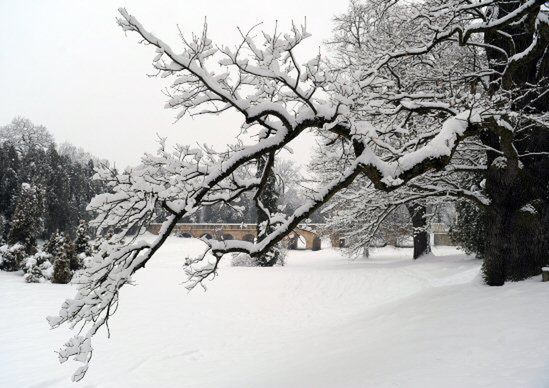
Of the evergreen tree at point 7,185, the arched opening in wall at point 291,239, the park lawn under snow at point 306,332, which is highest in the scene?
the evergreen tree at point 7,185

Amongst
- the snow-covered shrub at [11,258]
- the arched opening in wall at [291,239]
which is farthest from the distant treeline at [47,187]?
the arched opening in wall at [291,239]

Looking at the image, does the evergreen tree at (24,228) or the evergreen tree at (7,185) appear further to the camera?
the evergreen tree at (7,185)

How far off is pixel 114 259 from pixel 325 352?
448cm

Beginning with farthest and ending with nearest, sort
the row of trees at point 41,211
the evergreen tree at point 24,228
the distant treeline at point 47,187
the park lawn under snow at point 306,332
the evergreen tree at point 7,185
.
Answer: the distant treeline at point 47,187, the evergreen tree at point 7,185, the evergreen tree at point 24,228, the row of trees at point 41,211, the park lawn under snow at point 306,332

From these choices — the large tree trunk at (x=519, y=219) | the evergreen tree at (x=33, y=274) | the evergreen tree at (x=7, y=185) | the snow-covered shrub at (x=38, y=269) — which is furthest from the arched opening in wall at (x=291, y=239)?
the evergreen tree at (x=7, y=185)

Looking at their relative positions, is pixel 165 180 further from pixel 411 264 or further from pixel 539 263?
pixel 411 264

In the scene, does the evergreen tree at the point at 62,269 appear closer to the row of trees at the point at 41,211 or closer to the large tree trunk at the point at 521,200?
the row of trees at the point at 41,211

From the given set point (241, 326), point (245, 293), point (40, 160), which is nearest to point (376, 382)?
point (241, 326)

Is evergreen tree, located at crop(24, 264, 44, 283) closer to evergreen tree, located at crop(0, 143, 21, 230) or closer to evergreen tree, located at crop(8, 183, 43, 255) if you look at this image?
evergreen tree, located at crop(8, 183, 43, 255)

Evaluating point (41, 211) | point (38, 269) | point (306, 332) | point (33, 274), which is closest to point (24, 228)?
point (41, 211)

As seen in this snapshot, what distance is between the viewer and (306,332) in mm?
10422

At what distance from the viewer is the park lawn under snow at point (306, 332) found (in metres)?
4.95

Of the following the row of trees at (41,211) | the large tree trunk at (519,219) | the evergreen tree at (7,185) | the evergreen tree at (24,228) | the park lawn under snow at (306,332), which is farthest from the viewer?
the evergreen tree at (7,185)

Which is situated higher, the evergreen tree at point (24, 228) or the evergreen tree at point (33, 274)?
the evergreen tree at point (24, 228)
